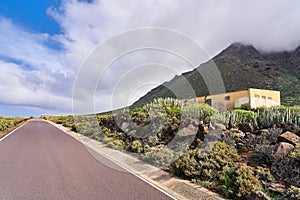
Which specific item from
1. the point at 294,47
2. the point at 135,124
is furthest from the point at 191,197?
the point at 294,47

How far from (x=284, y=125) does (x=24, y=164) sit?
10.3 metres

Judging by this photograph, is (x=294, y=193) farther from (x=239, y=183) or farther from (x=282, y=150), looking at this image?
(x=282, y=150)

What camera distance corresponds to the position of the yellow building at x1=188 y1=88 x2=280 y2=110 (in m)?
31.4

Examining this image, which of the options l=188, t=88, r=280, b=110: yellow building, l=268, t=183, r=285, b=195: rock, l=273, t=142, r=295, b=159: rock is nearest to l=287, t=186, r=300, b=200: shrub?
l=268, t=183, r=285, b=195: rock

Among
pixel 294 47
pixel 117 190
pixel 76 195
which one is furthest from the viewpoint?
pixel 294 47

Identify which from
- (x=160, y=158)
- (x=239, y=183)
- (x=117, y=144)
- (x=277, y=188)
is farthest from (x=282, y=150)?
(x=117, y=144)

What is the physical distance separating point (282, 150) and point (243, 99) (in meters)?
23.8

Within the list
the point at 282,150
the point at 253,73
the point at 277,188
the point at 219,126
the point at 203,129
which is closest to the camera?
the point at 277,188

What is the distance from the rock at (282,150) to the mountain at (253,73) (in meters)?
30.4

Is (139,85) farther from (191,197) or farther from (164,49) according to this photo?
(191,197)

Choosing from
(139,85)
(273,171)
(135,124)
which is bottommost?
A: (273,171)

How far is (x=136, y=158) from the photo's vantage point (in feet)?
38.8

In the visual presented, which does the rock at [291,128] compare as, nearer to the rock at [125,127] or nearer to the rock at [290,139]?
the rock at [290,139]

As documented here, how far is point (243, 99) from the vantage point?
104ft
